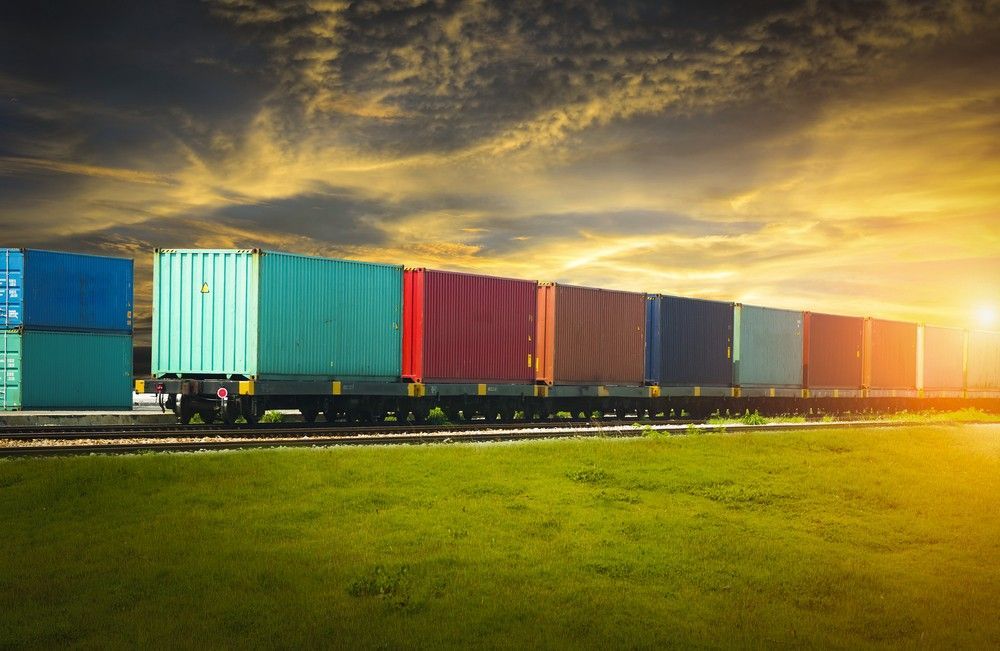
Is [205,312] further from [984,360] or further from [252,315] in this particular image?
[984,360]

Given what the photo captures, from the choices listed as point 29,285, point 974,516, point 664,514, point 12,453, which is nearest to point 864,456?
point 974,516

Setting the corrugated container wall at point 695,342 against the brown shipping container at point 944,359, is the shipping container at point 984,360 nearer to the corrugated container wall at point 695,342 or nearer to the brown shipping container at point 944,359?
the brown shipping container at point 944,359

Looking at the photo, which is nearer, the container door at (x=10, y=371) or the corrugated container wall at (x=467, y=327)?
the corrugated container wall at (x=467, y=327)

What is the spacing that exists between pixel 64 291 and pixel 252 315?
458 inches

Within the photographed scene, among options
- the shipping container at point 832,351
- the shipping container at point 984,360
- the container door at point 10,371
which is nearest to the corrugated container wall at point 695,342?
the shipping container at point 832,351

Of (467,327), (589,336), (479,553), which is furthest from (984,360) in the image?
(479,553)

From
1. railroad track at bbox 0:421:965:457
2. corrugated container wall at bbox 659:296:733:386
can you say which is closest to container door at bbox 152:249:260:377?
railroad track at bbox 0:421:965:457

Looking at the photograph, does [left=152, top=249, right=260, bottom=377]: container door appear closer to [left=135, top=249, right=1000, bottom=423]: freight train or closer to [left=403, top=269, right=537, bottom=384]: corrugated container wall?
[left=135, top=249, right=1000, bottom=423]: freight train

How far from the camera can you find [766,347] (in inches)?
1614

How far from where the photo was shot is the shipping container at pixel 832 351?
43375mm

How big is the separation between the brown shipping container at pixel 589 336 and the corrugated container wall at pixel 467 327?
508 mm

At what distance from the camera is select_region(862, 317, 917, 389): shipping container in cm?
4669

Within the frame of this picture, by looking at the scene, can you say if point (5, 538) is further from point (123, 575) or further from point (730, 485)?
point (730, 485)

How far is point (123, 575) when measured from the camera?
9984mm
